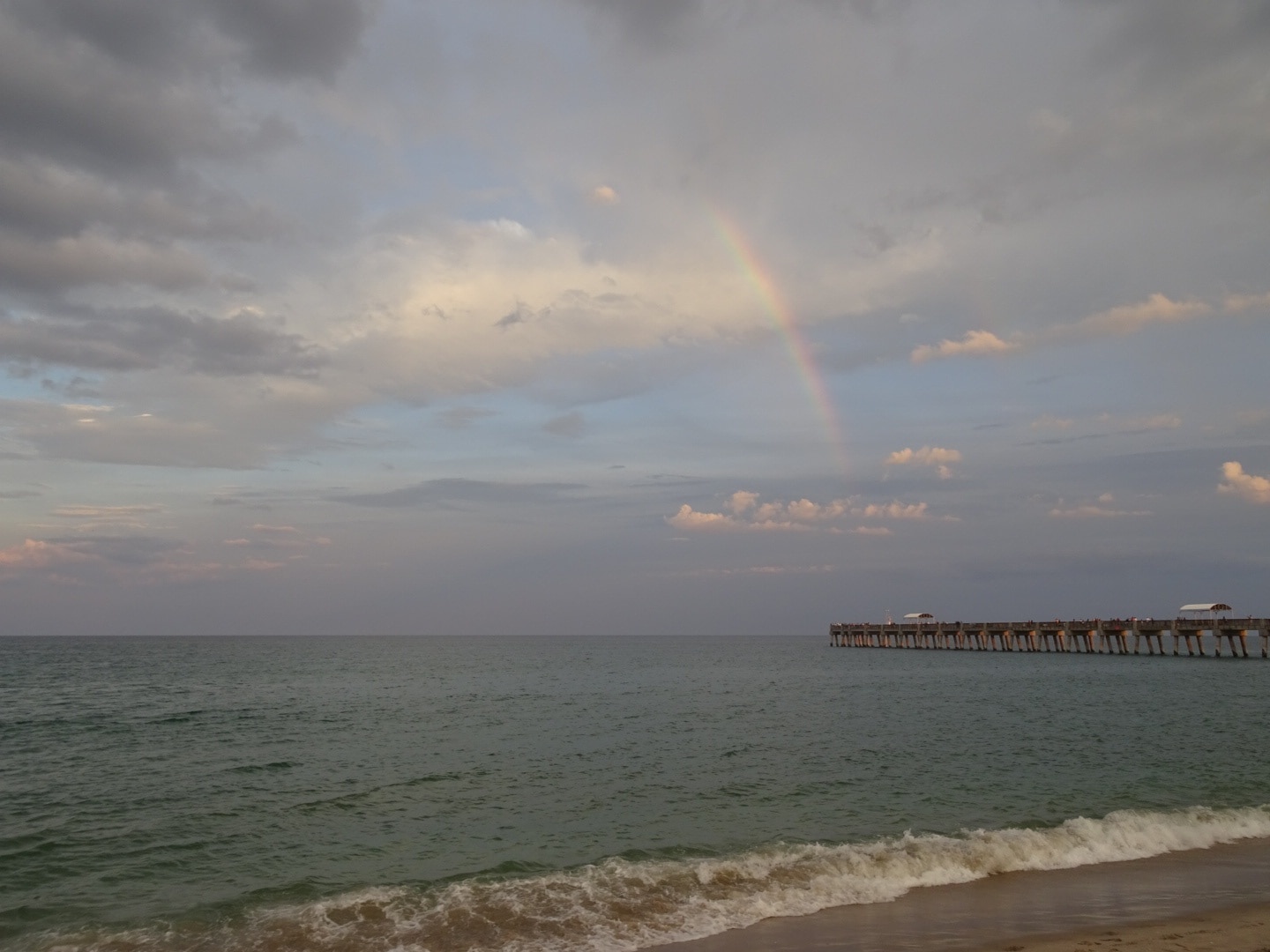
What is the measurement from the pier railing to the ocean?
4700 cm

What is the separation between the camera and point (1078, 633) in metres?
92.1

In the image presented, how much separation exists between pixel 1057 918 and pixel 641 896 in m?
6.36

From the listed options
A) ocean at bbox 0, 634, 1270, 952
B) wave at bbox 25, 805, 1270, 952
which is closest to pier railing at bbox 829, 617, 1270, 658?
ocean at bbox 0, 634, 1270, 952

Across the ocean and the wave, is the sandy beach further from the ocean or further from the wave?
the ocean

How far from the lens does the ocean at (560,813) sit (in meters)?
13.1

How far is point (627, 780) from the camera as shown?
23.5 meters

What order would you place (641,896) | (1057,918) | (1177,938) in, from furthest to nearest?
(641,896) → (1057,918) → (1177,938)

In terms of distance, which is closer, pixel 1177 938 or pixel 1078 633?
pixel 1177 938

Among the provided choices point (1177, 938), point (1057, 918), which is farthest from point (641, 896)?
point (1177, 938)

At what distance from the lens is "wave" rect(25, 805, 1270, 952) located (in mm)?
11938

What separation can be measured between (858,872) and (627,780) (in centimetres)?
993

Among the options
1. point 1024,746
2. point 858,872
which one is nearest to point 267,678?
point 1024,746

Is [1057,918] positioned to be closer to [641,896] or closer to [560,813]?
[641,896]

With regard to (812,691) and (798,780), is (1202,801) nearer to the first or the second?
(798,780)
